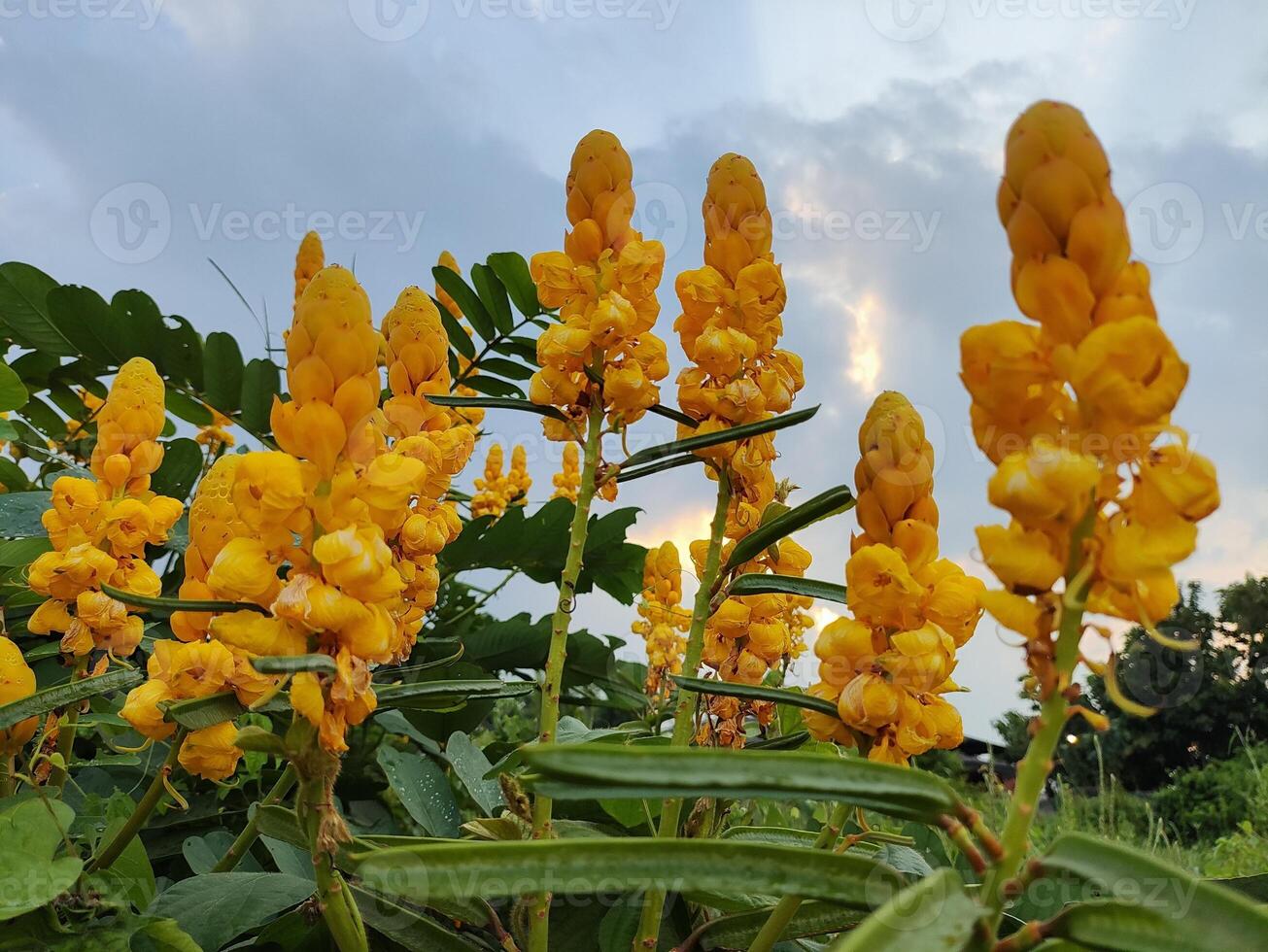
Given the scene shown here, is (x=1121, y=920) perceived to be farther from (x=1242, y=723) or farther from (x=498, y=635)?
(x=1242, y=723)

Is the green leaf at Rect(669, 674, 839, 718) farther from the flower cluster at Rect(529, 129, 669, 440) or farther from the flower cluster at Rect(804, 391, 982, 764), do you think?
the flower cluster at Rect(529, 129, 669, 440)

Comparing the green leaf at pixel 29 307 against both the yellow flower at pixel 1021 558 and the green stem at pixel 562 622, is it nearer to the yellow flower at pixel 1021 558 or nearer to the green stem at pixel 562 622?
the green stem at pixel 562 622

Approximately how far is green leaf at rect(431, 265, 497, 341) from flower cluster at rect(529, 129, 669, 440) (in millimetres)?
920

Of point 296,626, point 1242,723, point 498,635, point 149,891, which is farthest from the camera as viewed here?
point 1242,723

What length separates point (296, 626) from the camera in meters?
0.57

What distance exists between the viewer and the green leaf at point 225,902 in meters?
0.84

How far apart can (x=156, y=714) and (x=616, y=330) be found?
1.77 feet

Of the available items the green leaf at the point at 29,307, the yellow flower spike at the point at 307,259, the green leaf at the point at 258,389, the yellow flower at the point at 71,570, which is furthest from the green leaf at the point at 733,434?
the green leaf at the point at 29,307

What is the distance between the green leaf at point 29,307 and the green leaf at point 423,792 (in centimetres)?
129

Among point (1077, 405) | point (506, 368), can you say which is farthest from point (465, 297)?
point (1077, 405)

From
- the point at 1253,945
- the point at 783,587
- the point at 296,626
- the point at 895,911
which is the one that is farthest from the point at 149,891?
the point at 1253,945

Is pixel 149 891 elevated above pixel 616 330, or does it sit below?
below

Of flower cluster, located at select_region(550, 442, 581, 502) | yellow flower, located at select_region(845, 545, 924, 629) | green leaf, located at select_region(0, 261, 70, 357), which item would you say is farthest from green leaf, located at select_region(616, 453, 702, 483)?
flower cluster, located at select_region(550, 442, 581, 502)

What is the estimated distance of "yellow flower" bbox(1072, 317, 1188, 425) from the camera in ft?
1.46
